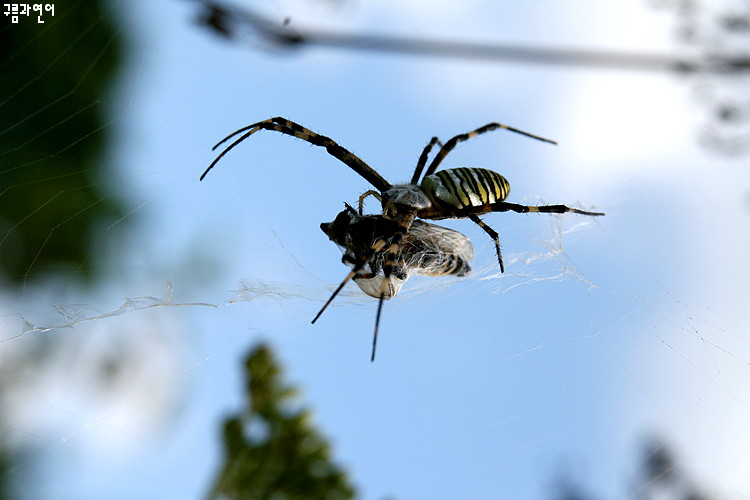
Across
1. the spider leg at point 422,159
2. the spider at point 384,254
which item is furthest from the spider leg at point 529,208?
the spider leg at point 422,159

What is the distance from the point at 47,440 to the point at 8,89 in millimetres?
10955

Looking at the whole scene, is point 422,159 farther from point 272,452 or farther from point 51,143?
point 51,143

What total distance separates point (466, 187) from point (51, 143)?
13.1 meters

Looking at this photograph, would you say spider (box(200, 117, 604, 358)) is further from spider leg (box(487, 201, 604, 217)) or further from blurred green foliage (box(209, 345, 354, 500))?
blurred green foliage (box(209, 345, 354, 500))

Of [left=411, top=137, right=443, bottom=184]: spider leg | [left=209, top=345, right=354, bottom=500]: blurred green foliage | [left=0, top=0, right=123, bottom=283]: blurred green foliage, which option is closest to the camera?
[left=209, top=345, right=354, bottom=500]: blurred green foliage

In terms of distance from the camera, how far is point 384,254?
3.12 m

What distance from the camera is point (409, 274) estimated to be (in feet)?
11.0

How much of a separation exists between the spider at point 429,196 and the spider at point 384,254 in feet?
0.07

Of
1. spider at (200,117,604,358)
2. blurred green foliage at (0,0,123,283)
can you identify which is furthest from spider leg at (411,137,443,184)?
blurred green foliage at (0,0,123,283)

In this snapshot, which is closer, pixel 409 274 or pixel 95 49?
pixel 409 274

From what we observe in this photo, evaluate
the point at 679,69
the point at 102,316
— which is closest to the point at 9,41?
the point at 102,316

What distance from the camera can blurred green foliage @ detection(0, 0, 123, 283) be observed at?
34.8 ft

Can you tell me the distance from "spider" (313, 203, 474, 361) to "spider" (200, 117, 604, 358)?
0.02 metres

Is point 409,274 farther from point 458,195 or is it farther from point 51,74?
point 51,74
